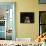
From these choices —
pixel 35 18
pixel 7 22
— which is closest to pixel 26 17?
pixel 35 18

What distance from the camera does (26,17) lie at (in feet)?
15.7

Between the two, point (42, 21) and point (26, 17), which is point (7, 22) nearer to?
point (26, 17)

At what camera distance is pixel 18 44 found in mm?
1360

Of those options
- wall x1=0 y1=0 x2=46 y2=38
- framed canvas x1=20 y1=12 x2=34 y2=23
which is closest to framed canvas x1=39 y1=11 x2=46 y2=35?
wall x1=0 y1=0 x2=46 y2=38

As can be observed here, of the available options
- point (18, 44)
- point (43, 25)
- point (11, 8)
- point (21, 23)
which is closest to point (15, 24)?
point (21, 23)

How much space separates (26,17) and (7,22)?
0.67m

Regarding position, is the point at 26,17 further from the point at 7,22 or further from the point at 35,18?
the point at 7,22

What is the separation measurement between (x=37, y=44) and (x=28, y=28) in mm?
3411

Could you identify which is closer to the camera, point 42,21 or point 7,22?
point 42,21

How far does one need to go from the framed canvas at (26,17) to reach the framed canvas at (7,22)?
0.98 ft

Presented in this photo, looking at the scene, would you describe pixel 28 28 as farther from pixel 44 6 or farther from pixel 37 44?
pixel 37 44

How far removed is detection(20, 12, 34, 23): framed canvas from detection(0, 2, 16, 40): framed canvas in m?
0.30

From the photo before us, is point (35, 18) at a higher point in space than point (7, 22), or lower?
higher

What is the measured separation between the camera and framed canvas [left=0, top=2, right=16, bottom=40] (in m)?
4.79
